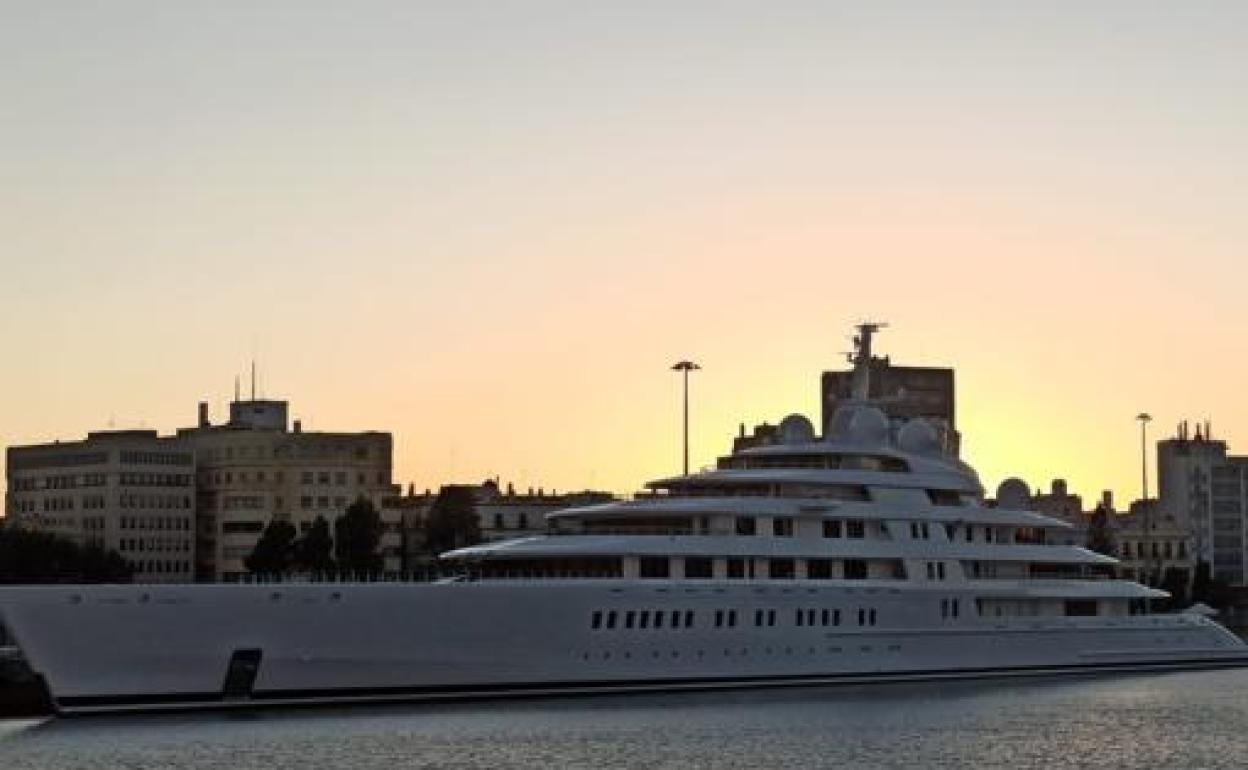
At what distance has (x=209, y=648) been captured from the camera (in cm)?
6450

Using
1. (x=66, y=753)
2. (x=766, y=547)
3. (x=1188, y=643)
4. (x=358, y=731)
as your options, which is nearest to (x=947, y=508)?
(x=766, y=547)

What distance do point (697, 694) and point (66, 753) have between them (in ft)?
72.7

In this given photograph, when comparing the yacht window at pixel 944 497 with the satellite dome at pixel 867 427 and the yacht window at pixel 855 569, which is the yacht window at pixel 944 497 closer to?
the satellite dome at pixel 867 427

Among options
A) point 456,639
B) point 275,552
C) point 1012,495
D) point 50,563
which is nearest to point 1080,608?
point 1012,495

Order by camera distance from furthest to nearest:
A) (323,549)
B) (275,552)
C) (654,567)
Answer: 1. (275,552)
2. (323,549)
3. (654,567)

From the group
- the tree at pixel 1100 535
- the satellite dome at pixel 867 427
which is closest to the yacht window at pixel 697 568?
the satellite dome at pixel 867 427

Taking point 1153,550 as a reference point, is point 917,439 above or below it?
above

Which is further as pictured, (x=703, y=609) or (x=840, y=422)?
(x=840, y=422)

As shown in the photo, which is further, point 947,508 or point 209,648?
point 947,508

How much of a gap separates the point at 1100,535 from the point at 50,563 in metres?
70.6

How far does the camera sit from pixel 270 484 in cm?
14225

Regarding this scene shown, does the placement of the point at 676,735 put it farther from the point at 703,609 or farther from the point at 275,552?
the point at 275,552

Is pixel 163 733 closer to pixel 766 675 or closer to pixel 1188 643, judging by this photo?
pixel 766 675

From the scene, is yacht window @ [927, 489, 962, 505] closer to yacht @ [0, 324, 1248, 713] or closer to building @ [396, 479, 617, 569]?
yacht @ [0, 324, 1248, 713]
